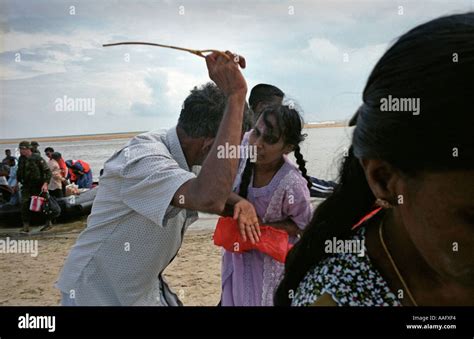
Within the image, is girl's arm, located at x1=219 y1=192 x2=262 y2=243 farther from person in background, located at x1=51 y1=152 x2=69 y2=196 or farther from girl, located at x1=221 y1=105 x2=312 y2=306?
person in background, located at x1=51 y1=152 x2=69 y2=196

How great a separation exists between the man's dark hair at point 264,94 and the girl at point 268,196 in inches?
8.8

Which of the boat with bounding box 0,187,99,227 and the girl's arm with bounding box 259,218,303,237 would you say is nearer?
the girl's arm with bounding box 259,218,303,237

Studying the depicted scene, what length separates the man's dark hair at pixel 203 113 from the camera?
1.81 m

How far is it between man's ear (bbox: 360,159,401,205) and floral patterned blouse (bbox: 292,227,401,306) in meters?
0.11

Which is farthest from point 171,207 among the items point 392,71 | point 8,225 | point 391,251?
point 8,225

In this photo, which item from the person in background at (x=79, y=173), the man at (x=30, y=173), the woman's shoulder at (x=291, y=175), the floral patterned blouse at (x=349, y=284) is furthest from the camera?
the person in background at (x=79, y=173)

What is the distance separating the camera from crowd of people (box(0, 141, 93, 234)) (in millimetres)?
6609

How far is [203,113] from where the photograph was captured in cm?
183

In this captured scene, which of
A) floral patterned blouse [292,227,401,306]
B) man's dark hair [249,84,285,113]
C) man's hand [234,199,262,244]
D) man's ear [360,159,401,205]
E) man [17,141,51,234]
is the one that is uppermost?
man's dark hair [249,84,285,113]

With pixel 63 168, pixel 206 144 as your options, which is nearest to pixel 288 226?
pixel 206 144

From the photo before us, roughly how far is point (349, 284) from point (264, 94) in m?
1.88

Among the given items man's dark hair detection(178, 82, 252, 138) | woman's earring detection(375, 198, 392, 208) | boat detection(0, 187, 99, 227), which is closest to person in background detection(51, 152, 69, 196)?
boat detection(0, 187, 99, 227)

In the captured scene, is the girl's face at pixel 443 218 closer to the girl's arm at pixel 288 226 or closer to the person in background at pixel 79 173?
the girl's arm at pixel 288 226

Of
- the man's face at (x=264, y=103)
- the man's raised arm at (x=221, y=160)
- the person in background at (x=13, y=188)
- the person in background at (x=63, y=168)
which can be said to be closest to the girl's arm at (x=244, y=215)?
the man's raised arm at (x=221, y=160)
